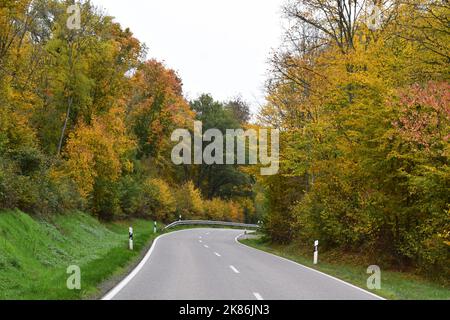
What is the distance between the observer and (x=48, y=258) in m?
15.7

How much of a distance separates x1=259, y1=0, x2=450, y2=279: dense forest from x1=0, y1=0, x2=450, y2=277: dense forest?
0.22 feet

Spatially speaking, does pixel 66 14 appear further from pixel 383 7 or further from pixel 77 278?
pixel 77 278

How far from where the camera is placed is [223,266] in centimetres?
1711

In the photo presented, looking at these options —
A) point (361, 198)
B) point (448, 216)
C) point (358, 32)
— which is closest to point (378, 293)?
point (448, 216)

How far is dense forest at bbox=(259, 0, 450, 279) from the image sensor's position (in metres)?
15.3

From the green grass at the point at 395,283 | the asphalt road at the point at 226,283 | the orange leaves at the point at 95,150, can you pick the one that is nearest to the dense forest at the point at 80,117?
the orange leaves at the point at 95,150

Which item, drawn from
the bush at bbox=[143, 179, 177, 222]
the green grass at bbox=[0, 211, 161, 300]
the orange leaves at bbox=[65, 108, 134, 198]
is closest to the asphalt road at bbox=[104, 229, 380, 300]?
the green grass at bbox=[0, 211, 161, 300]

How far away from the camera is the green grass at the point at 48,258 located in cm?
1052

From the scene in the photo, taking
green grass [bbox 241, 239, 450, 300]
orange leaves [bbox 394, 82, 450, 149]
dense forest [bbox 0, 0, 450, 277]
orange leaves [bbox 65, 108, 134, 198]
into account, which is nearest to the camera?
green grass [bbox 241, 239, 450, 300]

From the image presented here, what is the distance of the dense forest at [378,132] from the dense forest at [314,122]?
68 mm

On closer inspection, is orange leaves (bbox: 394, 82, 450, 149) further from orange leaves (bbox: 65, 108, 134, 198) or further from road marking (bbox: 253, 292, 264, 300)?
orange leaves (bbox: 65, 108, 134, 198)

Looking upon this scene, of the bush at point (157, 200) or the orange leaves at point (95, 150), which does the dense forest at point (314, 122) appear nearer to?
the orange leaves at point (95, 150)

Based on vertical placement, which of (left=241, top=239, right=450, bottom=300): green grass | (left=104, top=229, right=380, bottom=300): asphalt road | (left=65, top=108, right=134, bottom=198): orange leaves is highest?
(left=65, top=108, right=134, bottom=198): orange leaves
